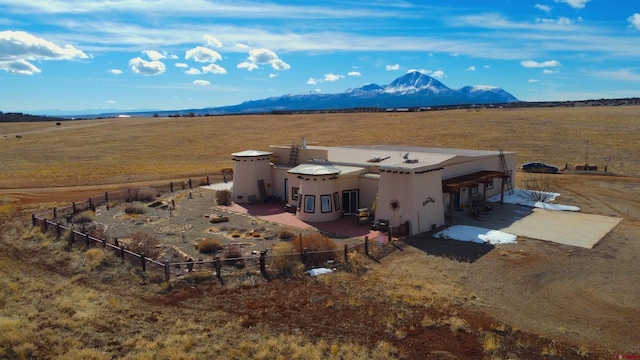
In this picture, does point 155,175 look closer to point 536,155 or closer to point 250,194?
point 250,194

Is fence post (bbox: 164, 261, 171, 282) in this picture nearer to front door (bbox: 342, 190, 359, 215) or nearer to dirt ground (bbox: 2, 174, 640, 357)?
dirt ground (bbox: 2, 174, 640, 357)

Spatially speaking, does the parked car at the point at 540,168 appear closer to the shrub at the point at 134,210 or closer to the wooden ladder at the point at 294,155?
the wooden ladder at the point at 294,155

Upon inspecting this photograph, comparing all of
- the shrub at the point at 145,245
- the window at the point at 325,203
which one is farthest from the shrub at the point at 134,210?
the window at the point at 325,203

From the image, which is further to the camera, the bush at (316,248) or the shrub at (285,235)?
the shrub at (285,235)

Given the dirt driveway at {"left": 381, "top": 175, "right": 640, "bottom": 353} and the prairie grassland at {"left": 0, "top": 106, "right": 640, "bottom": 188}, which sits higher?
the prairie grassland at {"left": 0, "top": 106, "right": 640, "bottom": 188}

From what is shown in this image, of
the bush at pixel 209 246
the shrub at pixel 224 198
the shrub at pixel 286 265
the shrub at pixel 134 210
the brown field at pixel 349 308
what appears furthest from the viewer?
the shrub at pixel 224 198

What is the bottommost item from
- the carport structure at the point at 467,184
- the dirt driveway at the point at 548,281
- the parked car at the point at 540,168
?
the dirt driveway at the point at 548,281

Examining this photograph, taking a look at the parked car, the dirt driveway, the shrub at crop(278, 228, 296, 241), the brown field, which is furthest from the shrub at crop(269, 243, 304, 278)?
the parked car
